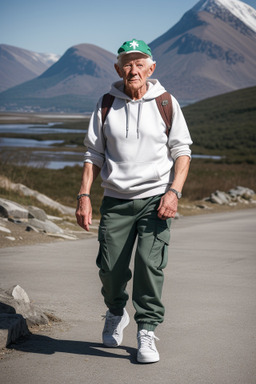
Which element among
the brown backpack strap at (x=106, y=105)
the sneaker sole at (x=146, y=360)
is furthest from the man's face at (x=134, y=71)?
the sneaker sole at (x=146, y=360)

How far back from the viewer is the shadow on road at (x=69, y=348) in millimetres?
4707

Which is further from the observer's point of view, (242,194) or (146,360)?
(242,194)

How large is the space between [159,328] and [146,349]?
107cm

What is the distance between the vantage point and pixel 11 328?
478 centimetres

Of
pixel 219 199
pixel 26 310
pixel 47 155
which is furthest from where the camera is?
pixel 47 155

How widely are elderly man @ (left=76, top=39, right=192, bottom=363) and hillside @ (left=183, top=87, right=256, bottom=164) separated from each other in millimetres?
69841

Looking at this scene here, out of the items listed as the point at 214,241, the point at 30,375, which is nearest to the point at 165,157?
the point at 30,375

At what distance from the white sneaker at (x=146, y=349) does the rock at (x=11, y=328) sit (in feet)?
2.96

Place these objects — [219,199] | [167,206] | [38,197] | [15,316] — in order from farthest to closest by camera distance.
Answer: [219,199], [38,197], [15,316], [167,206]

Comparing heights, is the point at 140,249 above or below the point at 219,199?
above

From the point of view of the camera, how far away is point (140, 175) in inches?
177

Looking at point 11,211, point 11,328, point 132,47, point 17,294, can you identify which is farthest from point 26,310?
point 11,211

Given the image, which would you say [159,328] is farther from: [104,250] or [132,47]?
[132,47]

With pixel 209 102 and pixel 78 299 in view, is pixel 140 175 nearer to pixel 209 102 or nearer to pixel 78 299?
pixel 78 299
